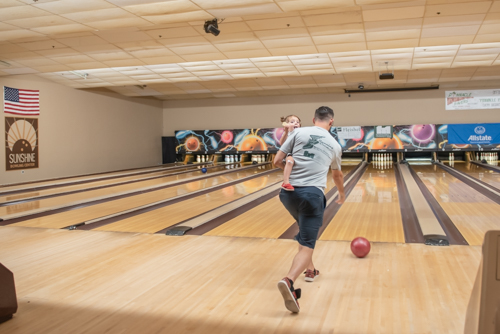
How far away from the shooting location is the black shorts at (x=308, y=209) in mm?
2453

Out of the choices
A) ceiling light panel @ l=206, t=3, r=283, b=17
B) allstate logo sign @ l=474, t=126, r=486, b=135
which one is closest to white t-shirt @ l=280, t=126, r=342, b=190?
ceiling light panel @ l=206, t=3, r=283, b=17

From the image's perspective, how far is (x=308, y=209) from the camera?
2.47 metres

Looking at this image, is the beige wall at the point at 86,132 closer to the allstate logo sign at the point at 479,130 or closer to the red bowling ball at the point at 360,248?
the red bowling ball at the point at 360,248

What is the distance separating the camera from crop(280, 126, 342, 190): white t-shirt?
249 centimetres

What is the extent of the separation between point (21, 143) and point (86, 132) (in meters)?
2.22

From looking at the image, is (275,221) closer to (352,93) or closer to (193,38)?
(193,38)

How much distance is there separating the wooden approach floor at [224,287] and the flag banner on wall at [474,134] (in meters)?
10.5

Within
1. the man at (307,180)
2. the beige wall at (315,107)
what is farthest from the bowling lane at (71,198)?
the beige wall at (315,107)

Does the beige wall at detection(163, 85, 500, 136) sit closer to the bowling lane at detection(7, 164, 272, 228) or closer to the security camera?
the bowling lane at detection(7, 164, 272, 228)

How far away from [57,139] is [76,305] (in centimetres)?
956

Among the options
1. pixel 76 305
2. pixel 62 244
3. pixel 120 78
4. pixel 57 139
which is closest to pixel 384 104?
pixel 120 78

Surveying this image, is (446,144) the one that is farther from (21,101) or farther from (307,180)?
(307,180)

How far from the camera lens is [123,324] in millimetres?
2240

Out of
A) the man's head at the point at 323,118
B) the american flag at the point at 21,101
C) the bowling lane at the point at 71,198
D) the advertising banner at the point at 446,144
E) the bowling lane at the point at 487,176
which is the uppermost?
the american flag at the point at 21,101
